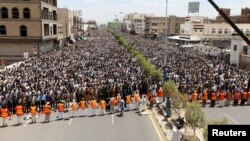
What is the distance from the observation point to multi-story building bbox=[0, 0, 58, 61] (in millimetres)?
54875

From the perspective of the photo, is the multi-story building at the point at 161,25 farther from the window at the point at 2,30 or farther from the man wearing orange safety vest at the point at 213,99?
the man wearing orange safety vest at the point at 213,99

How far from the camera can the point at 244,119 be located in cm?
2114

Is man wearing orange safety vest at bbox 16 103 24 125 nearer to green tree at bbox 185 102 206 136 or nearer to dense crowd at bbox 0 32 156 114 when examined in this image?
dense crowd at bbox 0 32 156 114

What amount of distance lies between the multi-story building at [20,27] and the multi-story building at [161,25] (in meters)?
90.2

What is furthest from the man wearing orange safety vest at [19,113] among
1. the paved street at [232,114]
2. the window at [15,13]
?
the window at [15,13]

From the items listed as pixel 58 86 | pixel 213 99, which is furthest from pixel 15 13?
pixel 213 99

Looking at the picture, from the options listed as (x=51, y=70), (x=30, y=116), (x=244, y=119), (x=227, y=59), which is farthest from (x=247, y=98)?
(x=227, y=59)

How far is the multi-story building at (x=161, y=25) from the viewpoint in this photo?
142000mm

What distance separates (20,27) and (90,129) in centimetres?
4129

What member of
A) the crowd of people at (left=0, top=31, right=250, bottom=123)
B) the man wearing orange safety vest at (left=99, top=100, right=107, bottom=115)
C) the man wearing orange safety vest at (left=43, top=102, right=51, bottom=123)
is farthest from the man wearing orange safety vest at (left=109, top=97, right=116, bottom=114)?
the man wearing orange safety vest at (left=43, top=102, right=51, bottom=123)

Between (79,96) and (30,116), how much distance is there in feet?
14.3

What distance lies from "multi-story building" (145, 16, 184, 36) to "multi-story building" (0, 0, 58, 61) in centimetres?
9020

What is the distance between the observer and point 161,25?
154000 mm

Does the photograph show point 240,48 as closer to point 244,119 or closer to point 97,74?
point 97,74
